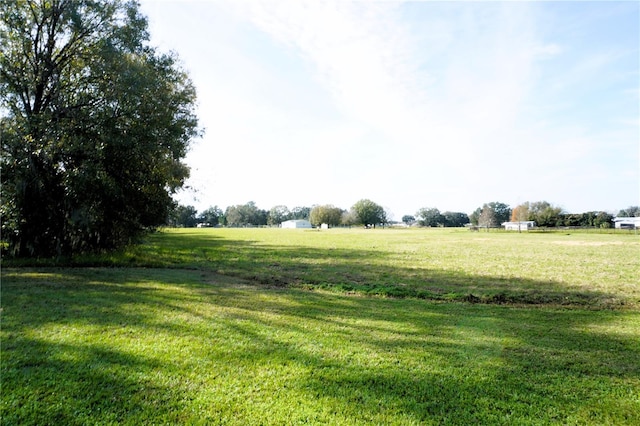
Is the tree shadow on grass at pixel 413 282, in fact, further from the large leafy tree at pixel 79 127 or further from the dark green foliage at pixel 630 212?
the dark green foliage at pixel 630 212

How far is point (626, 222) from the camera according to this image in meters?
69.5

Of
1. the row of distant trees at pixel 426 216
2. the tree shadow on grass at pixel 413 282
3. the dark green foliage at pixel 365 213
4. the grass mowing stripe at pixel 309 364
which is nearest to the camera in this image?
the grass mowing stripe at pixel 309 364

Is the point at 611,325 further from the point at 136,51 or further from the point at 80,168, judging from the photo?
the point at 136,51

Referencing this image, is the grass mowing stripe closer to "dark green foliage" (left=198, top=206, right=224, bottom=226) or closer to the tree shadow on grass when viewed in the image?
the tree shadow on grass

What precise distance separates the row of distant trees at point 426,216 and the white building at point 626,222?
1.45m

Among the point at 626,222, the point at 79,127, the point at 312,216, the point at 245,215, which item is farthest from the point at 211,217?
the point at 79,127

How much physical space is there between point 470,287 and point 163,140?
48.1 feet

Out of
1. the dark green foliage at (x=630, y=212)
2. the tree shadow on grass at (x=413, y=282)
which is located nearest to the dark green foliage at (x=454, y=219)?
the dark green foliage at (x=630, y=212)

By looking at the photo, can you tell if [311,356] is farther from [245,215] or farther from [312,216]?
[245,215]

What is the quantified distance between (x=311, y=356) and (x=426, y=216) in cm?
18245

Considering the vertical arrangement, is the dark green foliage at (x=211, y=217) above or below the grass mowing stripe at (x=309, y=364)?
above

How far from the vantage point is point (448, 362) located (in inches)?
198

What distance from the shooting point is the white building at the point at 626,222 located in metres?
65.9

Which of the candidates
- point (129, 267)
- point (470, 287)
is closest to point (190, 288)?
point (129, 267)
